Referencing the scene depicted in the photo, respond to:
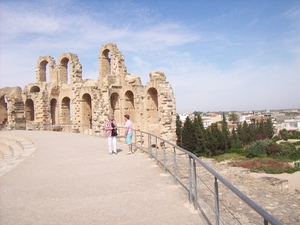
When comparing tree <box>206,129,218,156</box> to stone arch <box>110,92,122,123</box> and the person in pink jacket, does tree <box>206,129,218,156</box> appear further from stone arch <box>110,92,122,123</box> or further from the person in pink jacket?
the person in pink jacket

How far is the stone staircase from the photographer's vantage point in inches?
318

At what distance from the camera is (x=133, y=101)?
891 inches

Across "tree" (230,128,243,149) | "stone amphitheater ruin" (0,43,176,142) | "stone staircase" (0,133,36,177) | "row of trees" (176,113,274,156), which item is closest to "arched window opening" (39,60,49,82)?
"stone amphitheater ruin" (0,43,176,142)

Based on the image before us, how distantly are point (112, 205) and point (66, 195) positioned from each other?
43.6 inches

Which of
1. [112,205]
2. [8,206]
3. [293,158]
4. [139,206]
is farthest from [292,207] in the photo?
[293,158]

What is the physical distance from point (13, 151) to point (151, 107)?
31.6 feet

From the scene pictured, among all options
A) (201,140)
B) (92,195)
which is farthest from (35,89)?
(201,140)

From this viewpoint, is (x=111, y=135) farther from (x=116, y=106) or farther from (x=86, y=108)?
(x=86, y=108)

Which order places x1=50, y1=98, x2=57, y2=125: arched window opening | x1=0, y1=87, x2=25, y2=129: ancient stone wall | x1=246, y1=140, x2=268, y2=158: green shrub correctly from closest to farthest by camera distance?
1. x1=0, y1=87, x2=25, y2=129: ancient stone wall
2. x1=50, y1=98, x2=57, y2=125: arched window opening
3. x1=246, y1=140, x2=268, y2=158: green shrub

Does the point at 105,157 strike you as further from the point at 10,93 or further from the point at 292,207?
the point at 10,93

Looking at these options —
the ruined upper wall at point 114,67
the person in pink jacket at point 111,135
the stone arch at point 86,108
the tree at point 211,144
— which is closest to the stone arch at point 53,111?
the stone arch at point 86,108

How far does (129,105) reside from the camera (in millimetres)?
22656

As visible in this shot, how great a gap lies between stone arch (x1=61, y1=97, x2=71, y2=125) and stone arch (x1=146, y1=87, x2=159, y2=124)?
9.12 metres

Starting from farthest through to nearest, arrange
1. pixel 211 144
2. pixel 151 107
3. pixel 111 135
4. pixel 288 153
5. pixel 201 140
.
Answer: pixel 211 144, pixel 201 140, pixel 288 153, pixel 151 107, pixel 111 135
